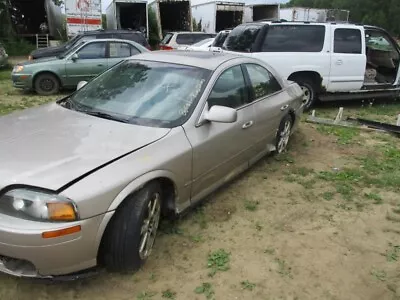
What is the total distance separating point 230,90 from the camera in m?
4.16

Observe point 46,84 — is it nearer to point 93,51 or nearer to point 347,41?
point 93,51

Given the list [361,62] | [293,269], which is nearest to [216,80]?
[293,269]

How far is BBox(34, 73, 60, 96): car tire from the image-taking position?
10.1m

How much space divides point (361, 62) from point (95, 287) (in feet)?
→ 24.4

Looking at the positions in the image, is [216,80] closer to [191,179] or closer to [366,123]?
[191,179]

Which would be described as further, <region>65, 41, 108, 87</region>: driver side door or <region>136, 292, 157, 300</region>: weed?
<region>65, 41, 108, 87</region>: driver side door

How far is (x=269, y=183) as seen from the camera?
15.8 ft

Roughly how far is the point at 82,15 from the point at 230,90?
18397mm

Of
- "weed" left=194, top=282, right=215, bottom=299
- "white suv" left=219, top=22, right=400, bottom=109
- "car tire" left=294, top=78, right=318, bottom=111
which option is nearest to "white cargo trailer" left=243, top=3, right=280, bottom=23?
"white suv" left=219, top=22, right=400, bottom=109

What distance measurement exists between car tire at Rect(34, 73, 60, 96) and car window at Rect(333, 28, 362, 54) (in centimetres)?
654

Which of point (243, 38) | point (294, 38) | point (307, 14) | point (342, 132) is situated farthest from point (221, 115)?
point (307, 14)

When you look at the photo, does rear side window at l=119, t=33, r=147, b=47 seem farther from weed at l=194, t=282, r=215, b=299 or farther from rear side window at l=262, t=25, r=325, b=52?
weed at l=194, t=282, r=215, b=299

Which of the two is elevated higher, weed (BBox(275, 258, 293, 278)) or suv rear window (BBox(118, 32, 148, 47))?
suv rear window (BBox(118, 32, 148, 47))

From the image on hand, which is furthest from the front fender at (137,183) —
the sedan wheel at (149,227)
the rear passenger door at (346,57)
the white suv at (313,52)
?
the rear passenger door at (346,57)
